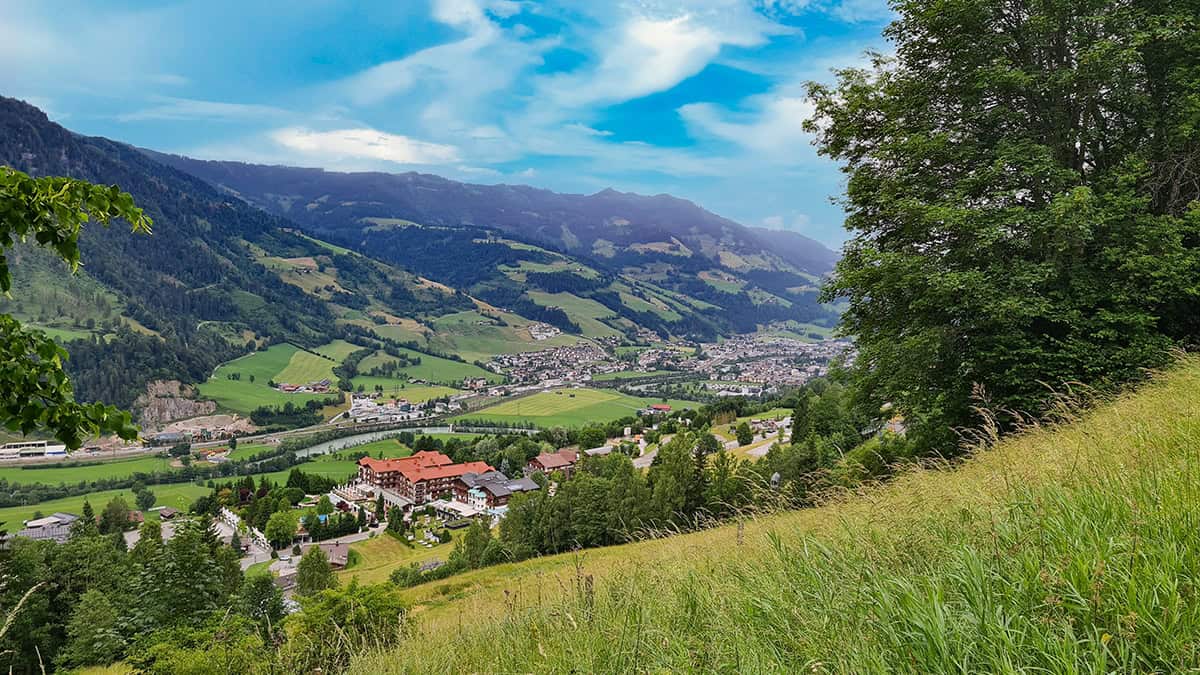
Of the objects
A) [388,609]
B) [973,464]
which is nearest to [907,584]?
[973,464]

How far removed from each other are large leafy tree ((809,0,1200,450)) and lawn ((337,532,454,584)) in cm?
4782

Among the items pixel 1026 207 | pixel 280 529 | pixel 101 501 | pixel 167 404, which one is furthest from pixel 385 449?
pixel 1026 207

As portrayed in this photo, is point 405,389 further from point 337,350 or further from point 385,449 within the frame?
point 385,449

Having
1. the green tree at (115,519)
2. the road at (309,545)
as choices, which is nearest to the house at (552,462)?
the road at (309,545)

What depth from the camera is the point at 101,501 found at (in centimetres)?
7588

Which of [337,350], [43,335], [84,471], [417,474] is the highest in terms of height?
[43,335]

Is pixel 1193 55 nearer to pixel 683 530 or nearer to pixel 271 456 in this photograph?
pixel 683 530

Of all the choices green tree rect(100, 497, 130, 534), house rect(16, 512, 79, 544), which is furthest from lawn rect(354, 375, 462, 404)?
green tree rect(100, 497, 130, 534)

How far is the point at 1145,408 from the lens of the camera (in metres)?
5.21

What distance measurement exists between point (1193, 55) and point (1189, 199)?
7.95ft

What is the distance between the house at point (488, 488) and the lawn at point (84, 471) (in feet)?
181

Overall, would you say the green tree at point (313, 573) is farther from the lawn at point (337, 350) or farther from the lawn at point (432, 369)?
the lawn at point (337, 350)

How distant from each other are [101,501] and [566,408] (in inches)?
3048

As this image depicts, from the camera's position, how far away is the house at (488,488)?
234ft
